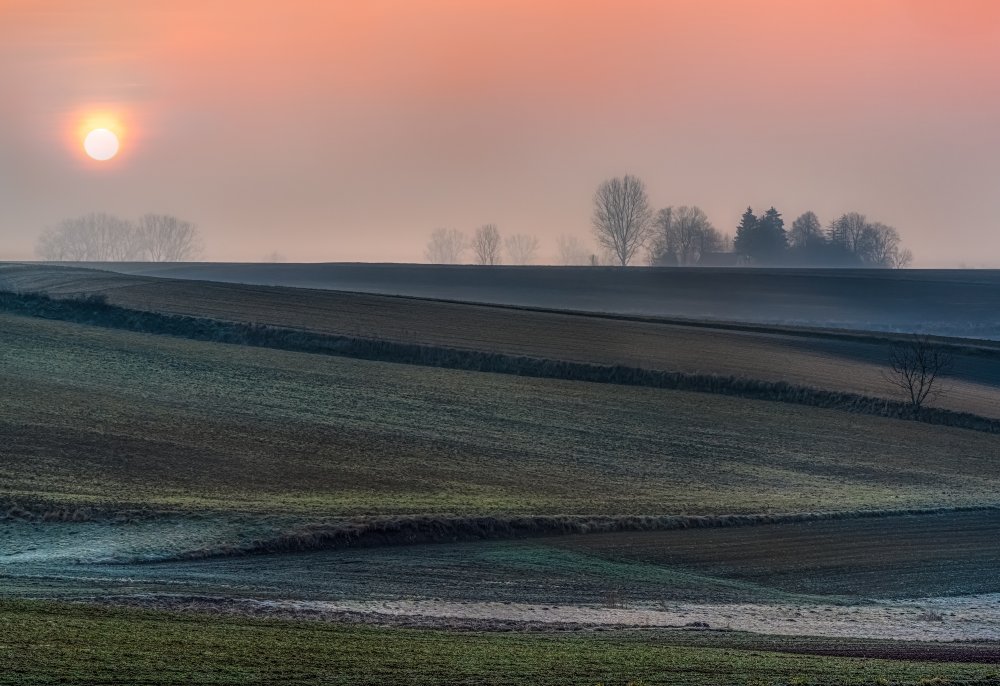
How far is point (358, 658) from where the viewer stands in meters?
14.2

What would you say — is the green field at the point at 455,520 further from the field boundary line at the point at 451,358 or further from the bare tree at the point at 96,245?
the bare tree at the point at 96,245

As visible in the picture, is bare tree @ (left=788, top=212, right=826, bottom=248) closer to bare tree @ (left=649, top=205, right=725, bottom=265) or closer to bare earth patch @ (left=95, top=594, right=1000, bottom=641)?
bare tree @ (left=649, top=205, right=725, bottom=265)

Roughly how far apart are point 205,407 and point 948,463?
24.9 metres

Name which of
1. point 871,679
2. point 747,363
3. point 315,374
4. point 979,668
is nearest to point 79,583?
point 871,679

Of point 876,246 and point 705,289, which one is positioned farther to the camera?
point 876,246

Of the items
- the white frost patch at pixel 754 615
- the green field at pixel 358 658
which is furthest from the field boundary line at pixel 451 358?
the green field at pixel 358 658

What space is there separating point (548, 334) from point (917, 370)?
1852cm

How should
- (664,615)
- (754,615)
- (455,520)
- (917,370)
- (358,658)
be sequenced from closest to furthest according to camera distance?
(358,658) < (664,615) < (754,615) < (455,520) < (917,370)

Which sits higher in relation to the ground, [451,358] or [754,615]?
[451,358]

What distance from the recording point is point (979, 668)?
1532 cm

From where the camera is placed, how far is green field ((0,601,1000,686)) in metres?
13.0

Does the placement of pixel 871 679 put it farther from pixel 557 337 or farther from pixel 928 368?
pixel 557 337

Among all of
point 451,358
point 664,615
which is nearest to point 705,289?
point 451,358

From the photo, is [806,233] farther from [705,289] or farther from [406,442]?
[406,442]
